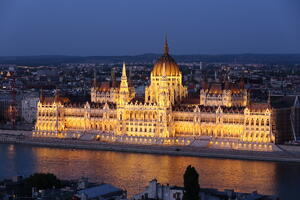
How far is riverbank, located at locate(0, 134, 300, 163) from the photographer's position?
49781mm

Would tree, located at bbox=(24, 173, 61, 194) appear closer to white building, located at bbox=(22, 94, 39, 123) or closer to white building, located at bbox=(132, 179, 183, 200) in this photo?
white building, located at bbox=(132, 179, 183, 200)

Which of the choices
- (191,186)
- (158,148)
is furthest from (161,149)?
(191,186)

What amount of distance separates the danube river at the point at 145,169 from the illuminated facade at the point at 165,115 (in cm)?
383

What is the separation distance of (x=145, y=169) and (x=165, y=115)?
10641mm

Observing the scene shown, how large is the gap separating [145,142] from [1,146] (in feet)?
30.2

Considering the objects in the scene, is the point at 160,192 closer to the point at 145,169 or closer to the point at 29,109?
the point at 145,169

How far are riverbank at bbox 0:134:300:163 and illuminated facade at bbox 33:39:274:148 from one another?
1.50 m

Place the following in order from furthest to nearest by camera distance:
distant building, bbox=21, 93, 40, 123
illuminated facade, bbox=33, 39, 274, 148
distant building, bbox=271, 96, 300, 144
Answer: distant building, bbox=21, 93, 40, 123, distant building, bbox=271, 96, 300, 144, illuminated facade, bbox=33, 39, 274, 148

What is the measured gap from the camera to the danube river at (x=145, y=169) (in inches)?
1596

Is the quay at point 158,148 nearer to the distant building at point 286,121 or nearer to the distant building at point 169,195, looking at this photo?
the distant building at point 286,121

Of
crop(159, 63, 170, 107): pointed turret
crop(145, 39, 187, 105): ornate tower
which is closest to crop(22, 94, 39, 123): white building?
crop(145, 39, 187, 105): ornate tower

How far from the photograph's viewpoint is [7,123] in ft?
221

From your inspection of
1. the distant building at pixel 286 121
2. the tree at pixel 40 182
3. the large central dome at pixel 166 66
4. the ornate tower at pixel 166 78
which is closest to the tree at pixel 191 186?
the tree at pixel 40 182

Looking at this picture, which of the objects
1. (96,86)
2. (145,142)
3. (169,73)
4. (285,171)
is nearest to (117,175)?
(285,171)
